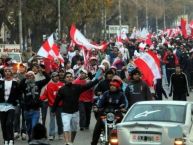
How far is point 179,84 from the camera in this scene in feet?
73.2

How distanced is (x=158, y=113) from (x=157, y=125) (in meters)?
0.63

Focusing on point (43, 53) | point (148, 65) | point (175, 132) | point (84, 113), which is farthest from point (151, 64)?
point (175, 132)

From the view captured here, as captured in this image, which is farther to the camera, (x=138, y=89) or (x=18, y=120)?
(x=18, y=120)

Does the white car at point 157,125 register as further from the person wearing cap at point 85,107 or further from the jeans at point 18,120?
the person wearing cap at point 85,107

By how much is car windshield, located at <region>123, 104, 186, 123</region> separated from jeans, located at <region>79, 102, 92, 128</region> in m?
6.03

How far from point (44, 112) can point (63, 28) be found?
2026 inches

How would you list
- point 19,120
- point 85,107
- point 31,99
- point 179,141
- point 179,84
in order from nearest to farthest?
point 179,141 → point 31,99 → point 19,120 → point 85,107 → point 179,84

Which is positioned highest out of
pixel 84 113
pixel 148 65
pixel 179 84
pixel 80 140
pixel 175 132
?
pixel 148 65

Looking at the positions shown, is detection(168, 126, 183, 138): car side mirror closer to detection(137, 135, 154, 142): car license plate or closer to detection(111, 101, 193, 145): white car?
detection(111, 101, 193, 145): white car

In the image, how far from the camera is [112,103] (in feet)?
51.3

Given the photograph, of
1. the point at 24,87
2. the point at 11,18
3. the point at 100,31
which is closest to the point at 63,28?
the point at 11,18

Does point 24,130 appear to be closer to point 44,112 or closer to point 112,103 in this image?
point 44,112

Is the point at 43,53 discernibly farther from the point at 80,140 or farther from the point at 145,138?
the point at 145,138

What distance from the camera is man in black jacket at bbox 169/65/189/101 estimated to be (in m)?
22.2
